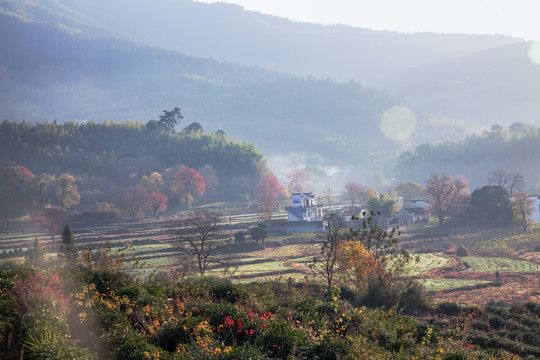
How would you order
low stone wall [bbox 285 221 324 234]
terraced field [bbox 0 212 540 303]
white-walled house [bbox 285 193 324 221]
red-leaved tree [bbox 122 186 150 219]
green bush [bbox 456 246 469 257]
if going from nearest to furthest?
terraced field [bbox 0 212 540 303]
green bush [bbox 456 246 469 257]
low stone wall [bbox 285 221 324 234]
white-walled house [bbox 285 193 324 221]
red-leaved tree [bbox 122 186 150 219]

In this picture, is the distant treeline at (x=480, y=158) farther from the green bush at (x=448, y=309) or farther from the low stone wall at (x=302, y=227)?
the green bush at (x=448, y=309)

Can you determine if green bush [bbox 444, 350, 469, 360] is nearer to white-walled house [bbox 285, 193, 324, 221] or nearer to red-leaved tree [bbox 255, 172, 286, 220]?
white-walled house [bbox 285, 193, 324, 221]

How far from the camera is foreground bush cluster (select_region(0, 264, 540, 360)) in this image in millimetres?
10867

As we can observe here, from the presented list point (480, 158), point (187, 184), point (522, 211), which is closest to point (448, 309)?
point (522, 211)

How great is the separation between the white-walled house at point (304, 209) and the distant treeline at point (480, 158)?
82.9m

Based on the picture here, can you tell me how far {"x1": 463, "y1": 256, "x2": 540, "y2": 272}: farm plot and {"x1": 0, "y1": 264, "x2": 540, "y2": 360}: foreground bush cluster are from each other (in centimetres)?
3630

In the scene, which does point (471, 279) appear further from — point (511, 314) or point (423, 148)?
point (423, 148)

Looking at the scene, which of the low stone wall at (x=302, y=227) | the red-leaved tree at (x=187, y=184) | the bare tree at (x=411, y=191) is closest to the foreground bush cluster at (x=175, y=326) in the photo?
the low stone wall at (x=302, y=227)

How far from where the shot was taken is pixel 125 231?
7425cm

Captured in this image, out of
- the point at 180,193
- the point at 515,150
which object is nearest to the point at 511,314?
the point at 180,193

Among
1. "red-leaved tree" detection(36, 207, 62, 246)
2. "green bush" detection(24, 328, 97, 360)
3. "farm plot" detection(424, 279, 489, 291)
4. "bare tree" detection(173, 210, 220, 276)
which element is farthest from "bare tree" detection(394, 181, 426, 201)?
"green bush" detection(24, 328, 97, 360)

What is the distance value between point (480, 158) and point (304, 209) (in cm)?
10265

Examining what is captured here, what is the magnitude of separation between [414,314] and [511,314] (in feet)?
17.0

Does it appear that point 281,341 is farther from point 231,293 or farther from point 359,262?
point 359,262
